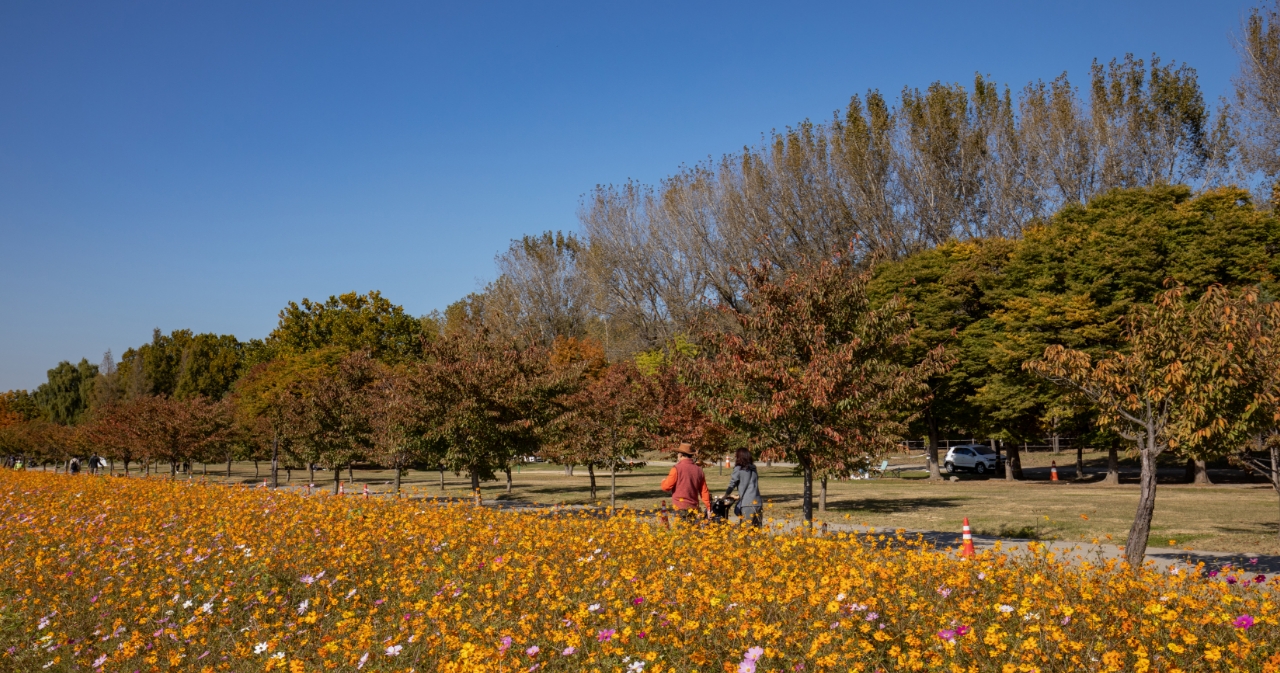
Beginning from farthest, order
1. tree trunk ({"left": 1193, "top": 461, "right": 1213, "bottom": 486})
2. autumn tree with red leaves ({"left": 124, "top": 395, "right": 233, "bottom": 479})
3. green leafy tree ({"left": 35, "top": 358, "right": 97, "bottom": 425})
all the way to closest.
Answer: green leafy tree ({"left": 35, "top": 358, "right": 97, "bottom": 425})
autumn tree with red leaves ({"left": 124, "top": 395, "right": 233, "bottom": 479})
tree trunk ({"left": 1193, "top": 461, "right": 1213, "bottom": 486})

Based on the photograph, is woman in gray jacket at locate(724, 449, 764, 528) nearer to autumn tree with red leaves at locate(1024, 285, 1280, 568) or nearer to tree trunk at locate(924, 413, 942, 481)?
autumn tree with red leaves at locate(1024, 285, 1280, 568)

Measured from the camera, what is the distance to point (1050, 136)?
156 ft

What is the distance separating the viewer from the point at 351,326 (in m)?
66.6

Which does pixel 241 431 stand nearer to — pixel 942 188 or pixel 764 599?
pixel 942 188

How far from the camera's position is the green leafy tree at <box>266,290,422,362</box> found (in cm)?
6619

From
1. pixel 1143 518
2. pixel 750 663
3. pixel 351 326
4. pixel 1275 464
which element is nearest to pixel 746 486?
pixel 1143 518

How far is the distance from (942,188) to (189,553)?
48.7 meters

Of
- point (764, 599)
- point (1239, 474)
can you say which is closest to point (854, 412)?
point (764, 599)

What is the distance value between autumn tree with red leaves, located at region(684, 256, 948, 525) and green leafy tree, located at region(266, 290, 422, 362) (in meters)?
53.6

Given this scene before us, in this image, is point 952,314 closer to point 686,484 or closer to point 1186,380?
point 1186,380

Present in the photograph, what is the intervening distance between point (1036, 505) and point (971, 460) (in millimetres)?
22980

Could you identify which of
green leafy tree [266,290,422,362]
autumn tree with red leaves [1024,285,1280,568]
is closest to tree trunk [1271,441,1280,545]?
autumn tree with red leaves [1024,285,1280,568]

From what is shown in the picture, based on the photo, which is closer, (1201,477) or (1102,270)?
(1201,477)

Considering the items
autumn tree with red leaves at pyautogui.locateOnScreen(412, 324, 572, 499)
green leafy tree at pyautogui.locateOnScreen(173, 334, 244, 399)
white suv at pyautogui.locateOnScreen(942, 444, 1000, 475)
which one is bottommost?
white suv at pyautogui.locateOnScreen(942, 444, 1000, 475)
